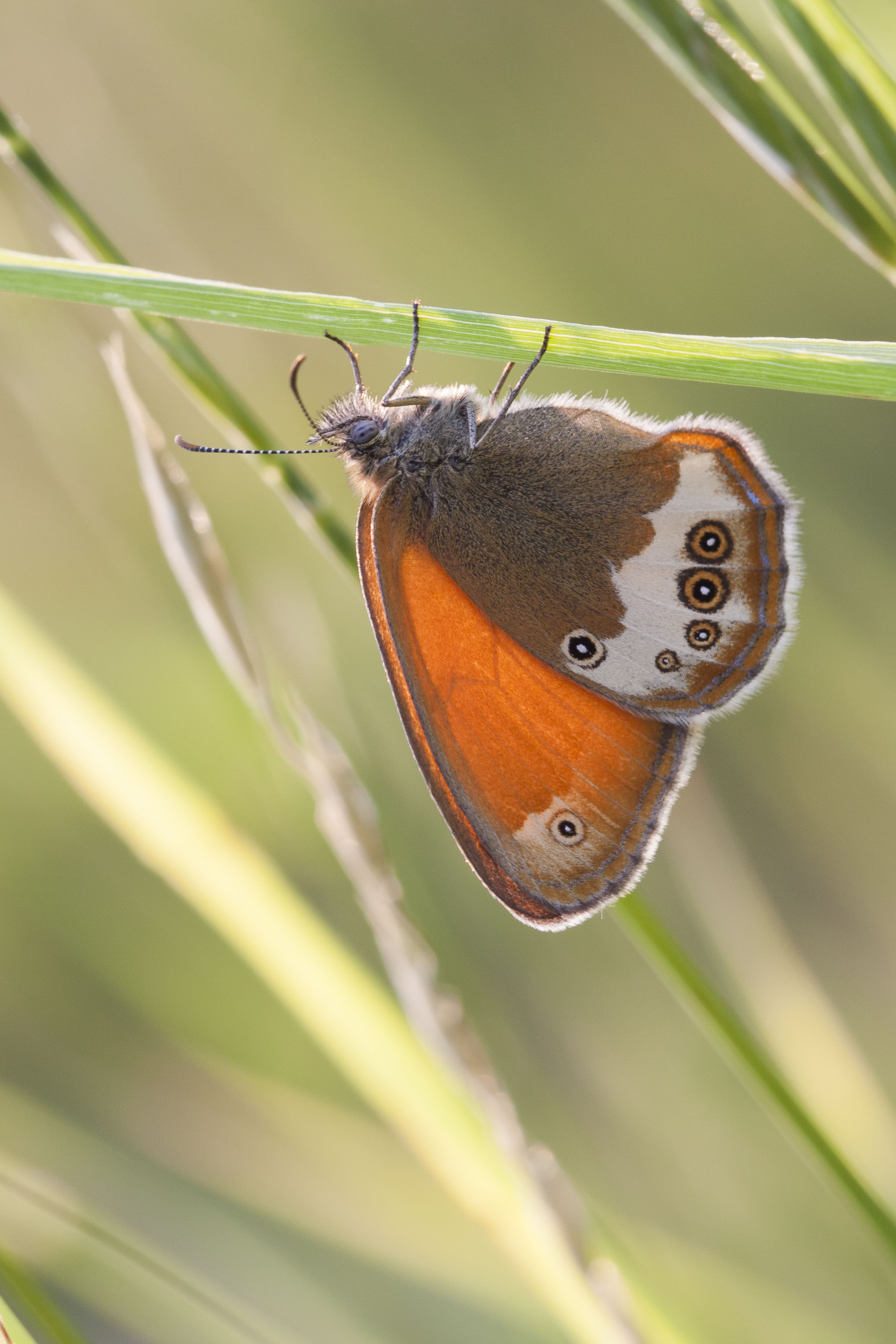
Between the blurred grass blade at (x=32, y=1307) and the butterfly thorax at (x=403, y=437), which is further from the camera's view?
the butterfly thorax at (x=403, y=437)

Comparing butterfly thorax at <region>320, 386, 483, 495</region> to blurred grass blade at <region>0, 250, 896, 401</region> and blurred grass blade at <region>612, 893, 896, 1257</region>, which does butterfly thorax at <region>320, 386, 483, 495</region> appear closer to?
blurred grass blade at <region>0, 250, 896, 401</region>

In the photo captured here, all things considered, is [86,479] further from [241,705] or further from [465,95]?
[465,95]

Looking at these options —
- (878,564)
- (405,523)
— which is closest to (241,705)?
(405,523)

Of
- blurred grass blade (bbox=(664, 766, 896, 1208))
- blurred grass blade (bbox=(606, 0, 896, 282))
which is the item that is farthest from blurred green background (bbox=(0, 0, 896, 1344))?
blurred grass blade (bbox=(606, 0, 896, 282))

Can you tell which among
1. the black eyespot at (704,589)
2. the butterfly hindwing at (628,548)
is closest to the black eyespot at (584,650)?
the butterfly hindwing at (628,548)

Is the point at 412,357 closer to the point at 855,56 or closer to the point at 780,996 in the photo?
the point at 855,56

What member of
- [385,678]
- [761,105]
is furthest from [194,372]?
[385,678]

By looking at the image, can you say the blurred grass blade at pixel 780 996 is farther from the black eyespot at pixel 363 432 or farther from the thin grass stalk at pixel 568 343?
the thin grass stalk at pixel 568 343
